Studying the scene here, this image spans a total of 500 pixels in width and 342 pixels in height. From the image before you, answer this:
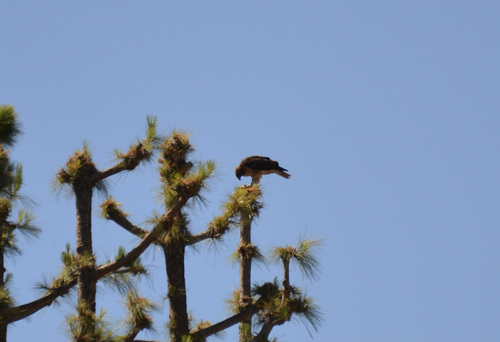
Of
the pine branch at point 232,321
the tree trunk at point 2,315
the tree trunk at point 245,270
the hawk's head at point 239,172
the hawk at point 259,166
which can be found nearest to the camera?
the tree trunk at point 2,315

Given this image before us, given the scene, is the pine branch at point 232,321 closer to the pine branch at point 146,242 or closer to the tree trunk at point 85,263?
the pine branch at point 146,242

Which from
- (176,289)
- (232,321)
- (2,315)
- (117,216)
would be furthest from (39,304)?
(232,321)

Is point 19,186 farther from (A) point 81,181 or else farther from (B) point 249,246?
(B) point 249,246

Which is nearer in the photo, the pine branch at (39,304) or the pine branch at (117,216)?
the pine branch at (39,304)

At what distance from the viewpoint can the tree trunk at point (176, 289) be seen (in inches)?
512

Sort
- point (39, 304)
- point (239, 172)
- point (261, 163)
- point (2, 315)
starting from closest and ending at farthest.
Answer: point (2, 315)
point (39, 304)
point (261, 163)
point (239, 172)

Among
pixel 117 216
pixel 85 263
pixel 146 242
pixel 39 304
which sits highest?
pixel 117 216

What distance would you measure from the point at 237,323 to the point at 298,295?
859mm

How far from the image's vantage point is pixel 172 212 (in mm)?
12664

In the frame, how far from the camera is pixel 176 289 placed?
1312 centimetres

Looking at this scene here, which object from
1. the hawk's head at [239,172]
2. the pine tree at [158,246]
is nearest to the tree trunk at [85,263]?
the pine tree at [158,246]

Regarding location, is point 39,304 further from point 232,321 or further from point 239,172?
point 239,172

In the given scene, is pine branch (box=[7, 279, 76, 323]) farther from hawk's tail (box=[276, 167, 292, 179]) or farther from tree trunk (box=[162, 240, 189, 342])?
hawk's tail (box=[276, 167, 292, 179])

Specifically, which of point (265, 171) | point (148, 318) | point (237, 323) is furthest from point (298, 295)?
point (265, 171)
